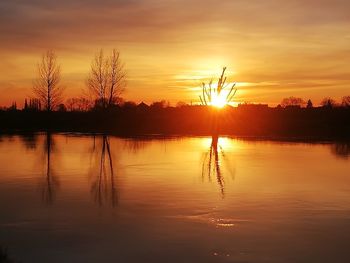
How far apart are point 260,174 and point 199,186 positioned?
2.60 metres

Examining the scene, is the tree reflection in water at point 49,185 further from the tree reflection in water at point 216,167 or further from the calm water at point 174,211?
the tree reflection in water at point 216,167

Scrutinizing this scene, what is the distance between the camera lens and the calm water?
245 inches

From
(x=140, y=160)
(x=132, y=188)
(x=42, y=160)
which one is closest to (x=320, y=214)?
(x=132, y=188)

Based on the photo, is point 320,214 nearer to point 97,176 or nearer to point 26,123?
point 97,176

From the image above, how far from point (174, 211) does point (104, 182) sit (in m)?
3.64

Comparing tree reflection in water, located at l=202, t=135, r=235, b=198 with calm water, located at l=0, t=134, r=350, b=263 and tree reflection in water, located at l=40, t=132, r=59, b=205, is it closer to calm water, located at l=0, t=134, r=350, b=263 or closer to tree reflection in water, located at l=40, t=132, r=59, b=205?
calm water, located at l=0, t=134, r=350, b=263

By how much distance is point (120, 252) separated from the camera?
614 centimetres

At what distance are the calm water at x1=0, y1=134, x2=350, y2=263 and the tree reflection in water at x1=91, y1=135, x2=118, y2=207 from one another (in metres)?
0.03

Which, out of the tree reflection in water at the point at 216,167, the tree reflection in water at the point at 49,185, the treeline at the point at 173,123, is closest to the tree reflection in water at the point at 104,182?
the tree reflection in water at the point at 49,185

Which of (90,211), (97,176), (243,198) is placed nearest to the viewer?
(90,211)

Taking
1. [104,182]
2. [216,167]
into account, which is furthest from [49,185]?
[216,167]

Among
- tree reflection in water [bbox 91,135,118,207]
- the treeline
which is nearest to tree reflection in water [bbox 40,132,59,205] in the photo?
tree reflection in water [bbox 91,135,118,207]

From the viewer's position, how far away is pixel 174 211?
8398mm

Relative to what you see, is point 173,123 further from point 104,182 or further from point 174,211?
point 174,211
